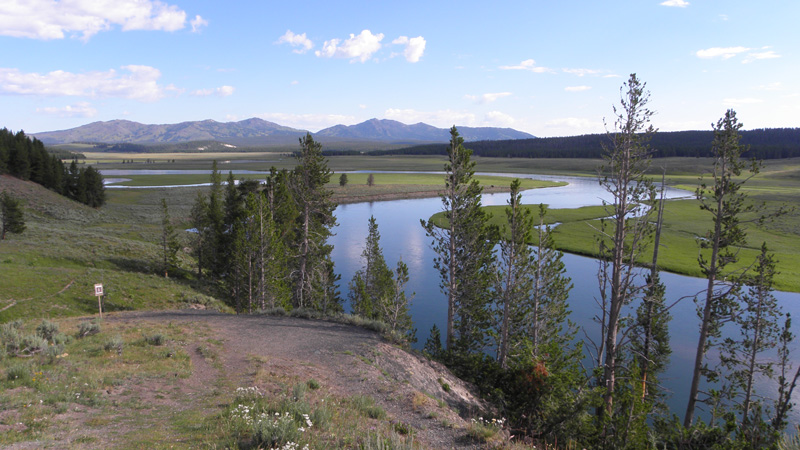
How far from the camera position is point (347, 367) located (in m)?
13.6

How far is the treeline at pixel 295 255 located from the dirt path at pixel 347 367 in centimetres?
554

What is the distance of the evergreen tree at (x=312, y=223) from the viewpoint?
27.7 m

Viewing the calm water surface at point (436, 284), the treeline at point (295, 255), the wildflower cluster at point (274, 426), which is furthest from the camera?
the treeline at point (295, 255)

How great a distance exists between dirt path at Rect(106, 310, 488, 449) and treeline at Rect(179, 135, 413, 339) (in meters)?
5.54

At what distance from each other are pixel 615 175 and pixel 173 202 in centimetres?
9076

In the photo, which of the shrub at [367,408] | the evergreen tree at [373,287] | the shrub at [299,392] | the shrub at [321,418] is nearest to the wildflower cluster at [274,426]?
the shrub at [321,418]

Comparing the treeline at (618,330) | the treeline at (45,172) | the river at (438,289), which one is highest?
the treeline at (45,172)

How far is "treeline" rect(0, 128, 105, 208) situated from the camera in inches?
2584

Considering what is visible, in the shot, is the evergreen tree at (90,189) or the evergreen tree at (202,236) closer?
the evergreen tree at (202,236)

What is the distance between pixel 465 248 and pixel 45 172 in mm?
76973

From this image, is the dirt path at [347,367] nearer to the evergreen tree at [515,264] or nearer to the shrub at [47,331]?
the shrub at [47,331]

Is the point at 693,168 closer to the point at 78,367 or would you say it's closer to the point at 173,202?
the point at 173,202

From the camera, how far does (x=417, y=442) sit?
8.59 meters

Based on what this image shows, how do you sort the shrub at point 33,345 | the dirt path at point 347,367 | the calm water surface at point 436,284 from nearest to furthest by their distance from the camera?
the dirt path at point 347,367 → the shrub at point 33,345 → the calm water surface at point 436,284
